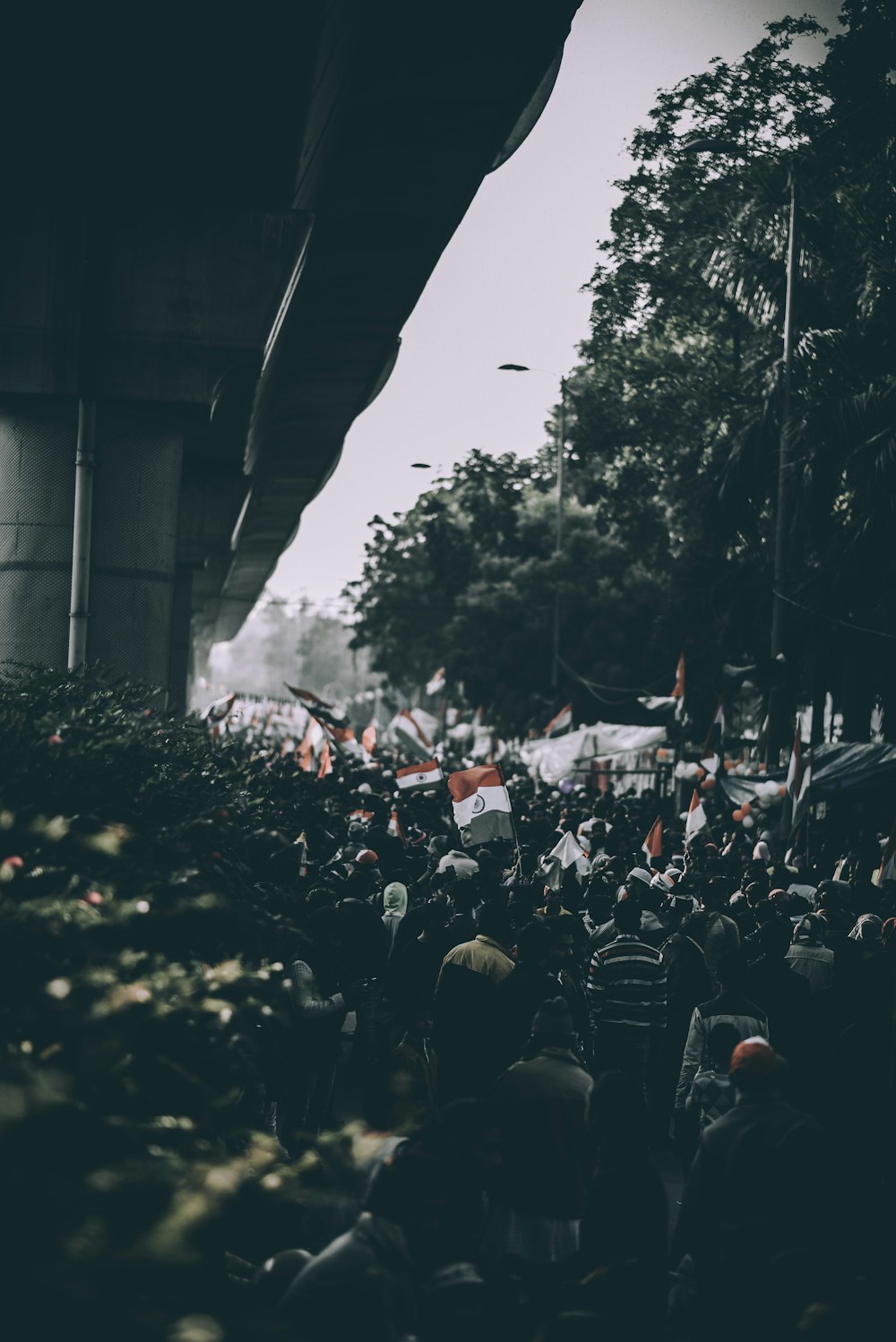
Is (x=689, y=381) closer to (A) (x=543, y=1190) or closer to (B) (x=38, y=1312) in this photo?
(A) (x=543, y=1190)

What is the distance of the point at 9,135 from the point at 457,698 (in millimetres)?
37674

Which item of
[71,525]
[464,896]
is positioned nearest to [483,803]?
[71,525]

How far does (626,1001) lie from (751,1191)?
144 inches

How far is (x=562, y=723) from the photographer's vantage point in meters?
32.8

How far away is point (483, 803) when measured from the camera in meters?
14.5

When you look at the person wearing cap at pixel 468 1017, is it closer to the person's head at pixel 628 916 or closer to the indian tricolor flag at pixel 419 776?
the person's head at pixel 628 916

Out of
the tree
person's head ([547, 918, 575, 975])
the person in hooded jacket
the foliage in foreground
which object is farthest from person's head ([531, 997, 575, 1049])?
the tree

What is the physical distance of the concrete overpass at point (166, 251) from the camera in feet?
36.1

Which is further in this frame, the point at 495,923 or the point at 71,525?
the point at 71,525

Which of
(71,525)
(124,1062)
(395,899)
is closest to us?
(124,1062)

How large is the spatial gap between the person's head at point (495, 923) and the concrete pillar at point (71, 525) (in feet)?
21.0

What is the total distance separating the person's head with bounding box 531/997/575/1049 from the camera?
621 cm

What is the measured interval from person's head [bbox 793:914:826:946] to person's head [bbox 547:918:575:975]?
1.45 metres

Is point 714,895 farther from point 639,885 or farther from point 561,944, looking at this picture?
point 561,944
